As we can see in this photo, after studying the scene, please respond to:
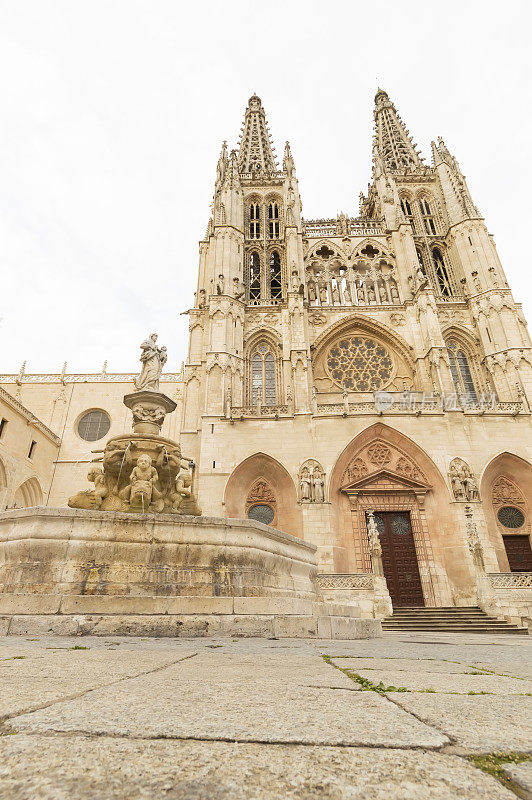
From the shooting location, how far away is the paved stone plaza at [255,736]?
31.7 inches

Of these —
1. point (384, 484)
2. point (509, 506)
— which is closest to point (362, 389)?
point (384, 484)

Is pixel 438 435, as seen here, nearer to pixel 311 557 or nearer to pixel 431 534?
pixel 431 534

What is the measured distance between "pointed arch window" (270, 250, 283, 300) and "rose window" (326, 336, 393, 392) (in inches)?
219

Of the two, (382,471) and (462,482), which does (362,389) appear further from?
(462,482)

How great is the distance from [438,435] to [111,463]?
47.4ft

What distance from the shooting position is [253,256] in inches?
1148

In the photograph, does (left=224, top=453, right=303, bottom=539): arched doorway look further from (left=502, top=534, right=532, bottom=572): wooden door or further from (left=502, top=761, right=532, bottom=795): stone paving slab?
(left=502, top=761, right=532, bottom=795): stone paving slab

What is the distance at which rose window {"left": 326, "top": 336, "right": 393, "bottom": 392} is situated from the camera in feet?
77.3

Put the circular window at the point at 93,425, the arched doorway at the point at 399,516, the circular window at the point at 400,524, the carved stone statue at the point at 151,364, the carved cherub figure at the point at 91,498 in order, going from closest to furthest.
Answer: the carved cherub figure at the point at 91,498 < the carved stone statue at the point at 151,364 < the arched doorway at the point at 399,516 < the circular window at the point at 400,524 < the circular window at the point at 93,425

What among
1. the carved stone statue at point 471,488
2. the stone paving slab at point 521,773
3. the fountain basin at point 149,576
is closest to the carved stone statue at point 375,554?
the carved stone statue at point 471,488

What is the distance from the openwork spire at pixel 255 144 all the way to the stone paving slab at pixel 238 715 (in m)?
37.8

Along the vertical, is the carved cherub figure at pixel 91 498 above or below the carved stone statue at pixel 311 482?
below

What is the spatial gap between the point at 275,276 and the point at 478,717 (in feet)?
93.4

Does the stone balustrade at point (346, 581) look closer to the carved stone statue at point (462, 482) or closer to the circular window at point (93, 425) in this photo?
the carved stone statue at point (462, 482)
